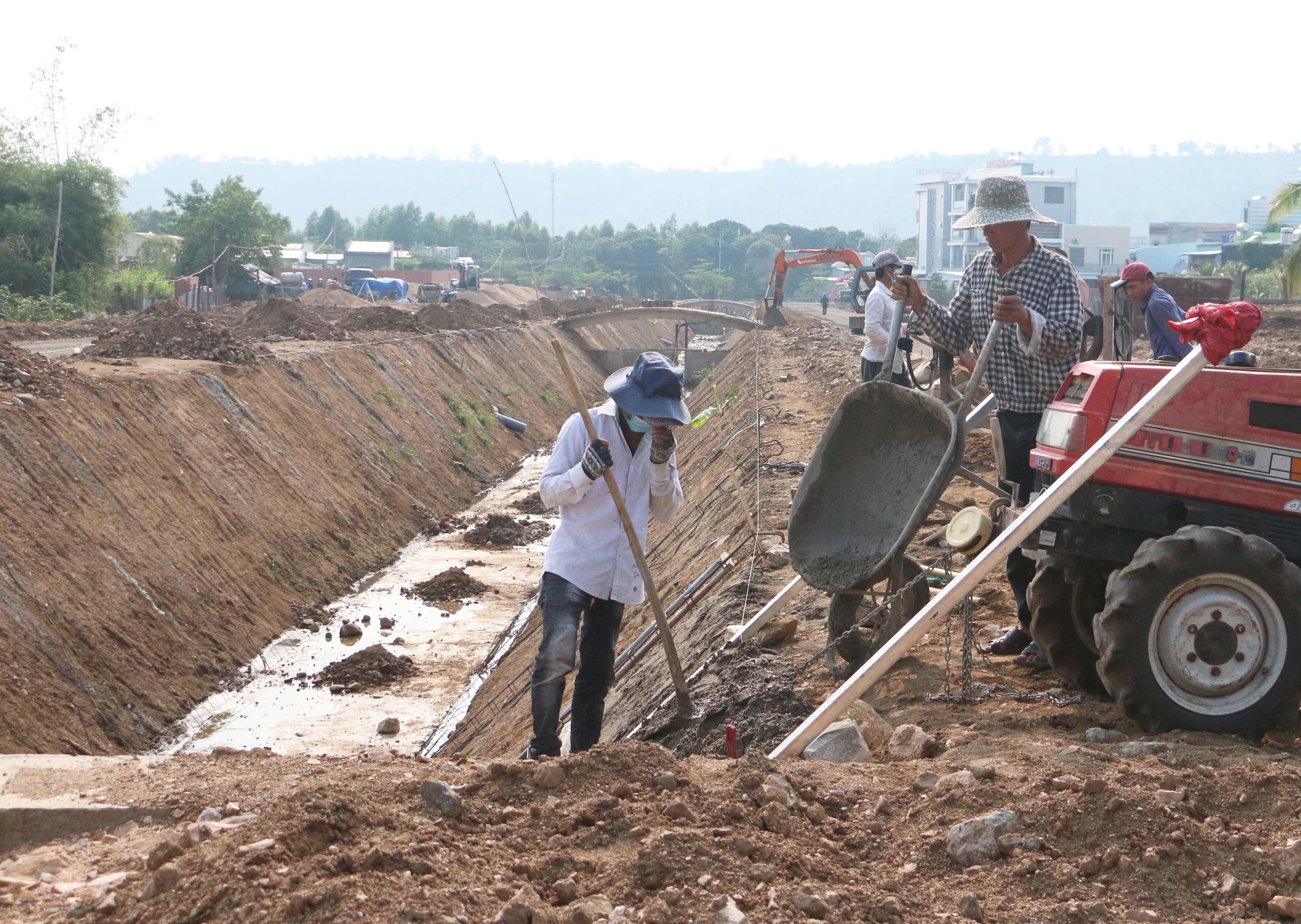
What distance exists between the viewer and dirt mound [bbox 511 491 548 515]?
18016 mm

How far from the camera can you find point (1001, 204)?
526cm

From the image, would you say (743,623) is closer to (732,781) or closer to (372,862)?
(732,781)

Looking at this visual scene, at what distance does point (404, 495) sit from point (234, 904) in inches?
559

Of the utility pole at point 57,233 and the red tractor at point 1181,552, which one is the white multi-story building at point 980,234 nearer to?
the utility pole at point 57,233

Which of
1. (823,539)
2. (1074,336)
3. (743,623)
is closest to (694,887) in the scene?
(823,539)

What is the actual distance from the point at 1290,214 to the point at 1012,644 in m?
25.3

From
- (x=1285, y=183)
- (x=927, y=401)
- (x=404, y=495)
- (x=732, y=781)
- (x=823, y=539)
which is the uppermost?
(x=1285, y=183)

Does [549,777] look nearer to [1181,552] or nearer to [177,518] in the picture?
[1181,552]

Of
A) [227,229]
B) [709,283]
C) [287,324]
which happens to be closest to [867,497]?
[287,324]

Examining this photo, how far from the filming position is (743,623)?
A: 676cm

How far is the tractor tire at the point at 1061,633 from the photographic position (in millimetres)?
5023

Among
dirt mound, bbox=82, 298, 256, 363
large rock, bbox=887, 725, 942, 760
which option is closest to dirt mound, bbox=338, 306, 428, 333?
dirt mound, bbox=82, 298, 256, 363

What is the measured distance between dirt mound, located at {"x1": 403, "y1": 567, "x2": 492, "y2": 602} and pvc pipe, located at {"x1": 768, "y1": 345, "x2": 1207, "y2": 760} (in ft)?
30.4

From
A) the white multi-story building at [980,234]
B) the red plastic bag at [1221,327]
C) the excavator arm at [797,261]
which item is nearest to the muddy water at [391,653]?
the red plastic bag at [1221,327]
